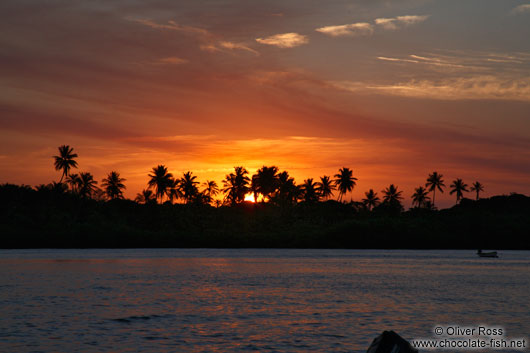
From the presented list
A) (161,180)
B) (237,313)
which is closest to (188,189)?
(161,180)

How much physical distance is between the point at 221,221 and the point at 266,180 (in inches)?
736

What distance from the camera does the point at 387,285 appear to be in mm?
53812

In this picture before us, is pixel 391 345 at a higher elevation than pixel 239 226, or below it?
below

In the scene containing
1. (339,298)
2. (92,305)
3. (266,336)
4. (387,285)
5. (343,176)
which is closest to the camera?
(266,336)

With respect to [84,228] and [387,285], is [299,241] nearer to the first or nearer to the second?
[84,228]

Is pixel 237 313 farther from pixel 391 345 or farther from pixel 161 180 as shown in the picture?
pixel 161 180

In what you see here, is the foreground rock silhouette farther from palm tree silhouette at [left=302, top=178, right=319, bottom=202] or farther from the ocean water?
palm tree silhouette at [left=302, top=178, right=319, bottom=202]

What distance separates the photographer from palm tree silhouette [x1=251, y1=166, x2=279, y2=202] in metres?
172

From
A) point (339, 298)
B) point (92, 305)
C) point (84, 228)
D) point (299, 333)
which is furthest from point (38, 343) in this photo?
point (84, 228)

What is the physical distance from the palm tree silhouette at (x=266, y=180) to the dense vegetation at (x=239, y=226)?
6.55 metres

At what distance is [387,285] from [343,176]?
128 meters

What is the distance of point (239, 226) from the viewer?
533 ft

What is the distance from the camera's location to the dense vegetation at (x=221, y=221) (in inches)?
5714

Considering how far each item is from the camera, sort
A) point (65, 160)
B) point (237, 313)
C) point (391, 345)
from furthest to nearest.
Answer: point (65, 160) → point (237, 313) → point (391, 345)
